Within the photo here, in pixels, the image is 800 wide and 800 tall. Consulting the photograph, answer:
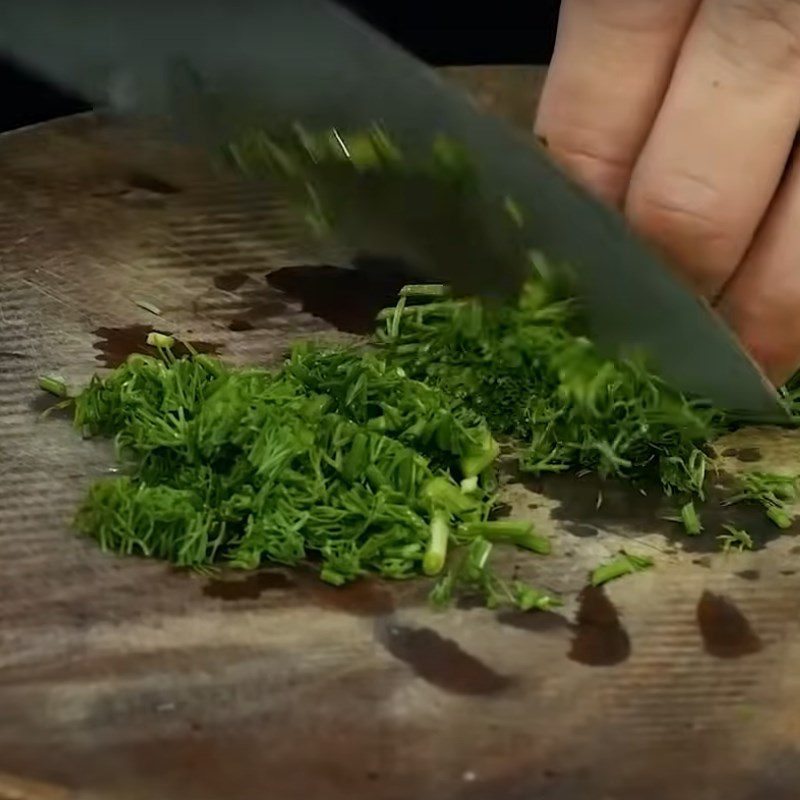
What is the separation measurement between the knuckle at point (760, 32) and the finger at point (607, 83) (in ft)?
0.27

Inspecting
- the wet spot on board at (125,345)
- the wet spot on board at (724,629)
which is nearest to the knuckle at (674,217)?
the wet spot on board at (724,629)

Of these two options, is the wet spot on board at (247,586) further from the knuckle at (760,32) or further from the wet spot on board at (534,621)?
the knuckle at (760,32)

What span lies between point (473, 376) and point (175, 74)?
76 centimetres

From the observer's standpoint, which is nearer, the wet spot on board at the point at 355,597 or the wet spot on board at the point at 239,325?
the wet spot on board at the point at 355,597

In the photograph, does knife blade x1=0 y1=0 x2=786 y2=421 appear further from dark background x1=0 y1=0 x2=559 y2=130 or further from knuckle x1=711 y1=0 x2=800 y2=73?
dark background x1=0 y1=0 x2=559 y2=130

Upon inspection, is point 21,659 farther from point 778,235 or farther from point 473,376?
point 778,235

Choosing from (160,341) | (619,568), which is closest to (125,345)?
(160,341)

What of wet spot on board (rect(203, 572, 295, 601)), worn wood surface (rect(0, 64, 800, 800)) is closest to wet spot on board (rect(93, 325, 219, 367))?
worn wood surface (rect(0, 64, 800, 800))

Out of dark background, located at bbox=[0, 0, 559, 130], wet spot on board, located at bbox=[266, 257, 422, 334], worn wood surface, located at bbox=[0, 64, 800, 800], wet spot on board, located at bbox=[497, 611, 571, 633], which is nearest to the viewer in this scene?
worn wood surface, located at bbox=[0, 64, 800, 800]

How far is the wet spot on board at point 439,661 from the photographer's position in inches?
74.6

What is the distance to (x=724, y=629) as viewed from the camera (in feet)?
6.64

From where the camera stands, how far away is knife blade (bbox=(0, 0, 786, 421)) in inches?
87.0

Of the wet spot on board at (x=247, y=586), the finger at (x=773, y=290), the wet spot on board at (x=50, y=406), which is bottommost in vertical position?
the wet spot on board at (x=247, y=586)

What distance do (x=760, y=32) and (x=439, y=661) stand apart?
1.07 m
